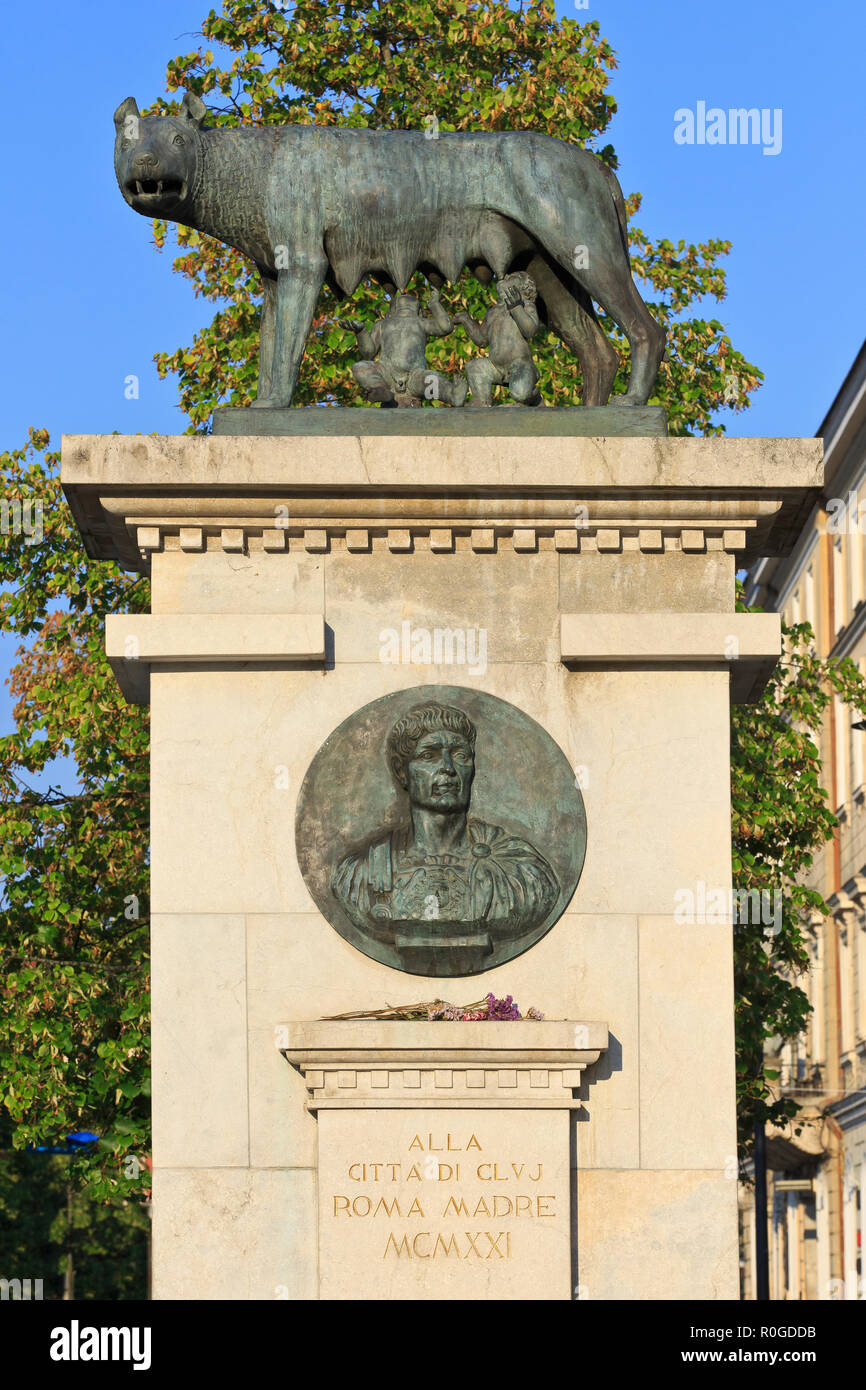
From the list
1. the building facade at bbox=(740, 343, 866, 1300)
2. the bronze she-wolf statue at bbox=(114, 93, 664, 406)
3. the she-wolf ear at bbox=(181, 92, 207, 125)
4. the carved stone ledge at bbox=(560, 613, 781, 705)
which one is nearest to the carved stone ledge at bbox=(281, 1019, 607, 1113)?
the carved stone ledge at bbox=(560, 613, 781, 705)

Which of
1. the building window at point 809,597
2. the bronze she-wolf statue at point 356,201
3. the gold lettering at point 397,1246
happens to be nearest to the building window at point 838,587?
the building window at point 809,597

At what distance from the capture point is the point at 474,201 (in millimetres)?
10383

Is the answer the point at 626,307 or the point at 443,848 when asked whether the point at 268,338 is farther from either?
the point at 443,848

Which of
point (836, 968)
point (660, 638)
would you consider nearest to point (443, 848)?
point (660, 638)

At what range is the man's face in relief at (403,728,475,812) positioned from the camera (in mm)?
9516

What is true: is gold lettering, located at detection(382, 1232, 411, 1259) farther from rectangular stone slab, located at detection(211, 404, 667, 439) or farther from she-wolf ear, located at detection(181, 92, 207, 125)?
she-wolf ear, located at detection(181, 92, 207, 125)

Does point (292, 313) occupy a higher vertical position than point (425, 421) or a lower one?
higher

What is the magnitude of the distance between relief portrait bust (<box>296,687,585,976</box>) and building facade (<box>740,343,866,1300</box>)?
3476 cm

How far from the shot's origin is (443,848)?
959 cm

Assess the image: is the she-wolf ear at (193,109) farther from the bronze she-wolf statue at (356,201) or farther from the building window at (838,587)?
the building window at (838,587)

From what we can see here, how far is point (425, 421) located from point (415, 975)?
250 cm

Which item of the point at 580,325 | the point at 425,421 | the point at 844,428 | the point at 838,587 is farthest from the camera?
the point at 838,587

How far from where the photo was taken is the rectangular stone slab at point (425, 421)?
1005 cm
